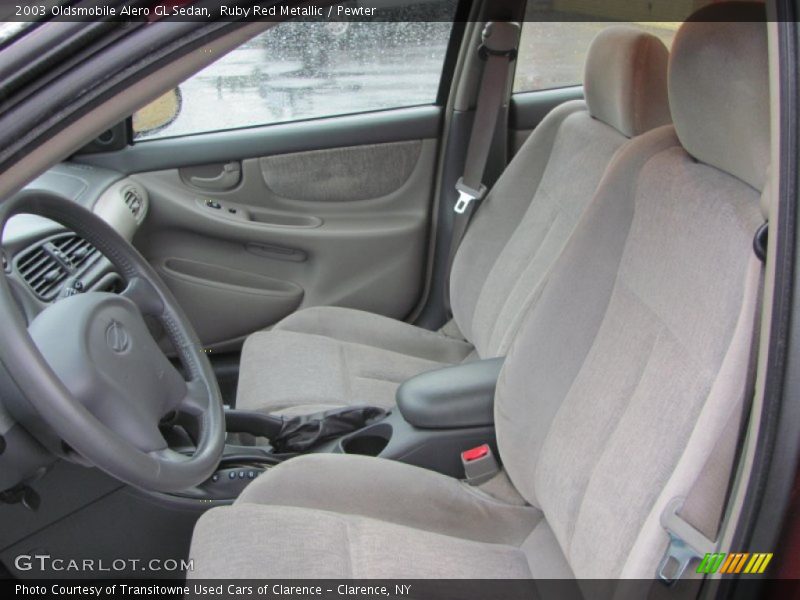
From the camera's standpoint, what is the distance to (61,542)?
1480 mm

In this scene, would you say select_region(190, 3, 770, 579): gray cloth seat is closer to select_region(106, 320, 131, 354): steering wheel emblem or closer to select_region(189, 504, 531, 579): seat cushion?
select_region(189, 504, 531, 579): seat cushion

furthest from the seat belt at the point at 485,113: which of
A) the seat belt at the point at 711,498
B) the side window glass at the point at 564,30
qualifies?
the seat belt at the point at 711,498

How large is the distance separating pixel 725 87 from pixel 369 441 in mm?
969

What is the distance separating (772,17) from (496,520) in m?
0.92

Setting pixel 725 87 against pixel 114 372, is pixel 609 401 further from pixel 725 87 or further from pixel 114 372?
pixel 114 372

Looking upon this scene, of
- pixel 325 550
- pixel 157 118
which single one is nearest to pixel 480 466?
pixel 325 550

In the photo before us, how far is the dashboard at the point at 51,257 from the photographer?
117cm

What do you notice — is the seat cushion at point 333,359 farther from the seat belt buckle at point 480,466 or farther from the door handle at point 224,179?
the door handle at point 224,179

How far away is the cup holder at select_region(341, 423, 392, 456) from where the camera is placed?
1648 mm

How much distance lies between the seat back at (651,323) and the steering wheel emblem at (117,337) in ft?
2.09

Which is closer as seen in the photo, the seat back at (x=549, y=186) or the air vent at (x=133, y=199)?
the seat back at (x=549, y=186)

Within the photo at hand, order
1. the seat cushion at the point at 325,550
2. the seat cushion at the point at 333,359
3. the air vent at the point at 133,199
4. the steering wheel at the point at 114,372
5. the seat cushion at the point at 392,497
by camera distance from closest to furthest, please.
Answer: the steering wheel at the point at 114,372 < the seat cushion at the point at 325,550 < the seat cushion at the point at 392,497 < the seat cushion at the point at 333,359 < the air vent at the point at 133,199

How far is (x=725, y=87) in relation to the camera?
1041mm

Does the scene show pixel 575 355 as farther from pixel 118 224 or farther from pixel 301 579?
pixel 118 224
